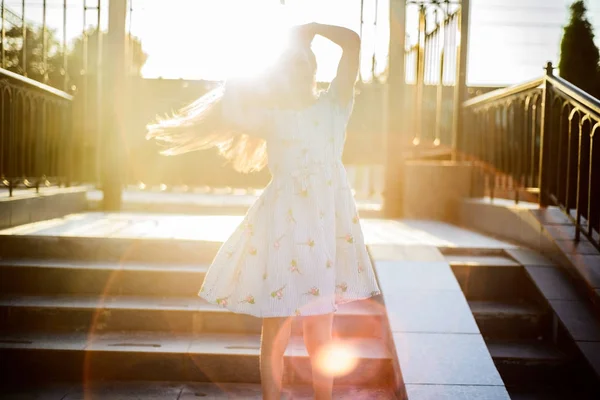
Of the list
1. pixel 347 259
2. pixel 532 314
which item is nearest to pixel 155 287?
pixel 347 259

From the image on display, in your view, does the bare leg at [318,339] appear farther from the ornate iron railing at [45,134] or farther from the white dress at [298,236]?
the ornate iron railing at [45,134]

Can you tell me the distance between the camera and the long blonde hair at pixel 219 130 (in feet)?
7.81

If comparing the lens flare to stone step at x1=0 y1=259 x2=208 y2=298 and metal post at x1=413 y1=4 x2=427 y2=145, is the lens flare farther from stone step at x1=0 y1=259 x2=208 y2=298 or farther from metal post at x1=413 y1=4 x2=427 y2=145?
metal post at x1=413 y1=4 x2=427 y2=145

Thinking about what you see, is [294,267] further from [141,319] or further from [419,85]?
[419,85]

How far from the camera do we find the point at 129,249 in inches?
169

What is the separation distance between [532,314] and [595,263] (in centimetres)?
57

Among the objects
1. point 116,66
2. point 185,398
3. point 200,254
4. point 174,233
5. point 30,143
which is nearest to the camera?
point 185,398

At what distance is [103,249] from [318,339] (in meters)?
2.38

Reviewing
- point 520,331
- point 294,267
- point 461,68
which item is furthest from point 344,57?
point 461,68

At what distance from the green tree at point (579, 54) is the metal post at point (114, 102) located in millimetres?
6517

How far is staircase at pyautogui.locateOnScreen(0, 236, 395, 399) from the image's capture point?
3.30m

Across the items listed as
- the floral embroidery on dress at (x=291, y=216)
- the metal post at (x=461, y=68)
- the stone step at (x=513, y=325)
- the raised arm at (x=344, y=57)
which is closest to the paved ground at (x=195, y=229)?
the stone step at (x=513, y=325)

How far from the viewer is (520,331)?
12.2ft

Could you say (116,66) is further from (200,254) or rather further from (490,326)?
(490,326)
